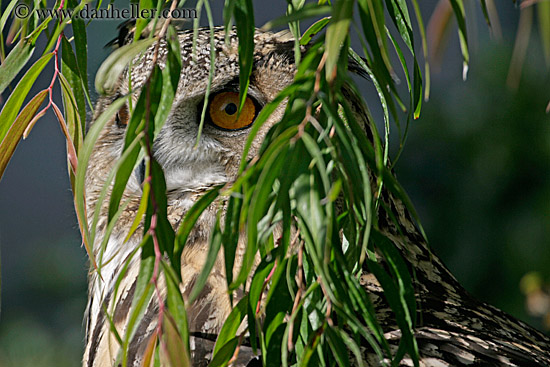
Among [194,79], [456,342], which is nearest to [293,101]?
[456,342]

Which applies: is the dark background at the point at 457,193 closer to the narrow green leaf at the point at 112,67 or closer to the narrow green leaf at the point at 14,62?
the narrow green leaf at the point at 14,62

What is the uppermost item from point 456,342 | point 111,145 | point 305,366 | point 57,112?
point 57,112

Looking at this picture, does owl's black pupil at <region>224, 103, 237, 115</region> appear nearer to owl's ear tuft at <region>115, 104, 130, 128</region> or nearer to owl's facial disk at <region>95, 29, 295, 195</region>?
owl's facial disk at <region>95, 29, 295, 195</region>

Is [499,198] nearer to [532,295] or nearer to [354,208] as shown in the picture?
[532,295]

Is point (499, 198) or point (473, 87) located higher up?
point (473, 87)

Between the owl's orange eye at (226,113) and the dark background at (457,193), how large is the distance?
8.85 feet

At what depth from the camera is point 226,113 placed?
173 cm

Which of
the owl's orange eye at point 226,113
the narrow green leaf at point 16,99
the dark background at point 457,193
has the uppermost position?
the narrow green leaf at point 16,99

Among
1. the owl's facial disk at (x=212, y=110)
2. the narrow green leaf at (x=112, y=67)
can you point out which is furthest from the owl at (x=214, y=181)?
the narrow green leaf at (x=112, y=67)

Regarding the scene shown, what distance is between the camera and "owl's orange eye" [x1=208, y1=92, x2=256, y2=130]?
171 cm

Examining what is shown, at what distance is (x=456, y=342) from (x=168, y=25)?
2.84 feet

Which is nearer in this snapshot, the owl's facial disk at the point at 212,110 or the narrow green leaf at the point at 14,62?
the narrow green leaf at the point at 14,62

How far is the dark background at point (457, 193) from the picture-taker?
459cm

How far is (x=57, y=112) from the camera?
891 millimetres
